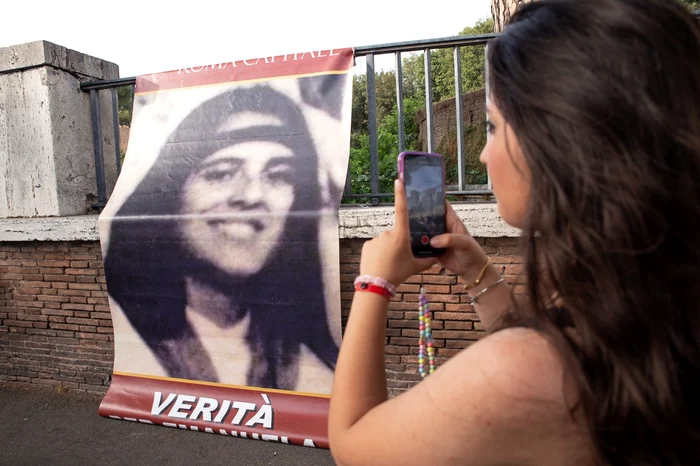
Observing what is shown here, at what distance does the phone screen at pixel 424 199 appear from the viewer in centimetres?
137

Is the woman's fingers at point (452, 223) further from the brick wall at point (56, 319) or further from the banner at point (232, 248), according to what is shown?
the brick wall at point (56, 319)

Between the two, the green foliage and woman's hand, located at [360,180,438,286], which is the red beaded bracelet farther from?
the green foliage

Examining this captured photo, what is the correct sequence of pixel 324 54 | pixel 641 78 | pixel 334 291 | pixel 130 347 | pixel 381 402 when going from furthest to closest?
pixel 130 347, pixel 324 54, pixel 334 291, pixel 381 402, pixel 641 78

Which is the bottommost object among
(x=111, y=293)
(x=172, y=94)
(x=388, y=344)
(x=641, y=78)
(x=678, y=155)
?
(x=388, y=344)

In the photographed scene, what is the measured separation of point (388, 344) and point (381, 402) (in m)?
2.81

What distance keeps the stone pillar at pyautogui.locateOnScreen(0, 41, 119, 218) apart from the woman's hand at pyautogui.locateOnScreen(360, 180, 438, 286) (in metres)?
4.26

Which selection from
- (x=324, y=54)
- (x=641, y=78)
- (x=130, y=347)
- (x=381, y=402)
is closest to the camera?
(x=641, y=78)

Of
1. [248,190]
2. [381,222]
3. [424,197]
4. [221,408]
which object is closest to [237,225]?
[248,190]

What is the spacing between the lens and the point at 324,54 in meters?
3.68

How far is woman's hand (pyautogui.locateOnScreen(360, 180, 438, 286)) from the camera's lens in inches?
47.4

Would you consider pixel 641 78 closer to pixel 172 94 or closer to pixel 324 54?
pixel 324 54

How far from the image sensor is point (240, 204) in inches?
145

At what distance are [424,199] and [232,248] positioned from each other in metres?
2.43

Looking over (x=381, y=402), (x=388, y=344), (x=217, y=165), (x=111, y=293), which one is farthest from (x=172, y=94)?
(x=381, y=402)
